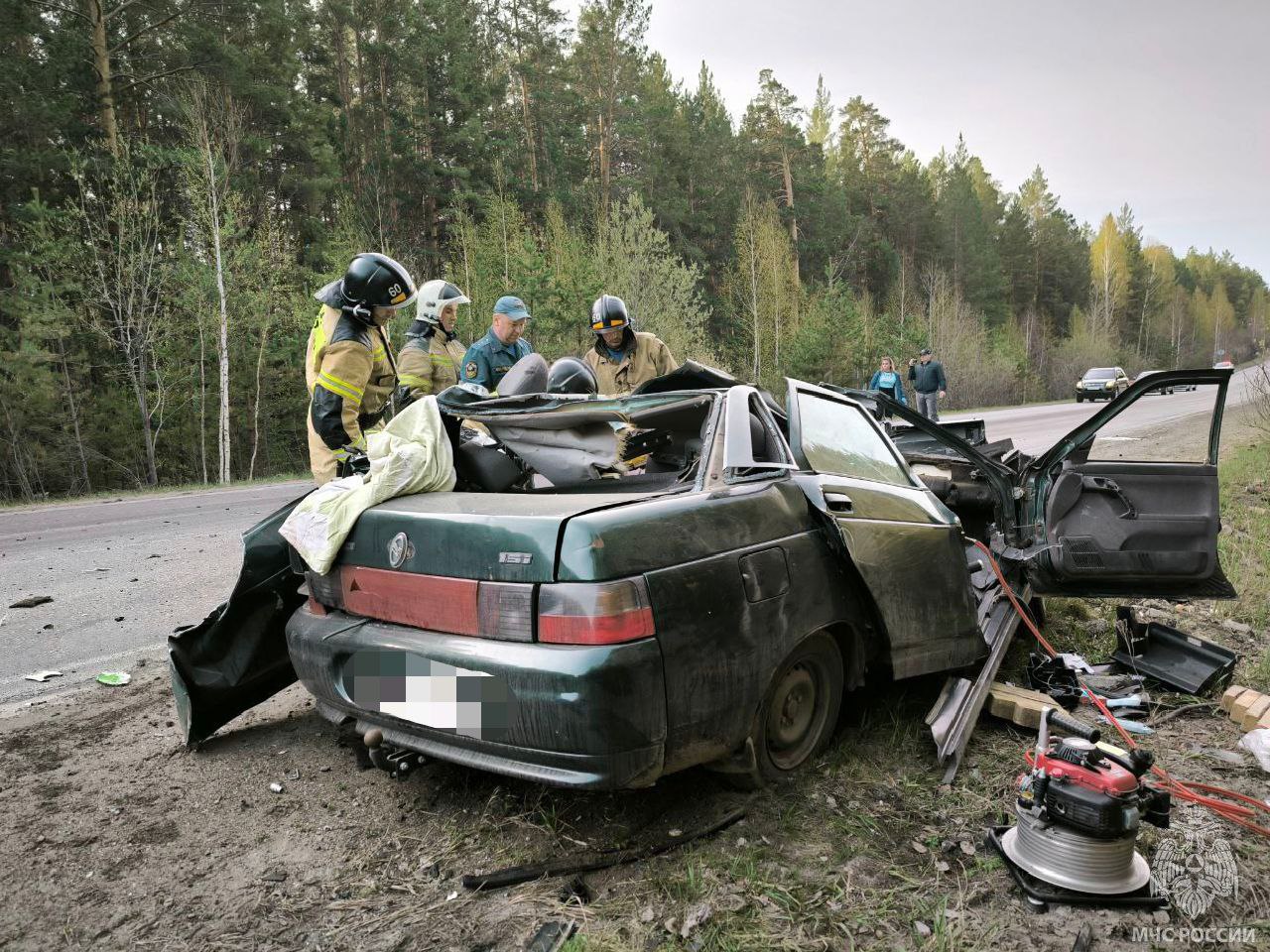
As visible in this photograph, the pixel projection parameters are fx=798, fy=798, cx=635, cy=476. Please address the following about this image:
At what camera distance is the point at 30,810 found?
281cm

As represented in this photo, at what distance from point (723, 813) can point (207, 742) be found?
2.20m

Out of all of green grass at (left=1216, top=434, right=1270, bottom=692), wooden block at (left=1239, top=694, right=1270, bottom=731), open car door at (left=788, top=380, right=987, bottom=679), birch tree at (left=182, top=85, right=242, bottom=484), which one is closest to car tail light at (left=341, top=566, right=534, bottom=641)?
open car door at (left=788, top=380, right=987, bottom=679)

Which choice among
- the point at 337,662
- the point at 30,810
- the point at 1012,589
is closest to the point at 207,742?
the point at 30,810

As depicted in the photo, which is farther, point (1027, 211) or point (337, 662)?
point (1027, 211)

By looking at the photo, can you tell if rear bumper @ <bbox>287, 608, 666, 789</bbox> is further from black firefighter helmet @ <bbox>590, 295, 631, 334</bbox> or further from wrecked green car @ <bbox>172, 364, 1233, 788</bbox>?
black firefighter helmet @ <bbox>590, 295, 631, 334</bbox>

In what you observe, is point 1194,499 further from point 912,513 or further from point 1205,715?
point 912,513

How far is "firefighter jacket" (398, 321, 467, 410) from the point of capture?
208 inches

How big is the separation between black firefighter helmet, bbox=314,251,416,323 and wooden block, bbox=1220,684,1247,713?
14.0 feet

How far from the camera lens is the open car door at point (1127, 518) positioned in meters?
4.04

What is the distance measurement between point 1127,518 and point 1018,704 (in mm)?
1379

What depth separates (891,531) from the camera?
3.23 metres

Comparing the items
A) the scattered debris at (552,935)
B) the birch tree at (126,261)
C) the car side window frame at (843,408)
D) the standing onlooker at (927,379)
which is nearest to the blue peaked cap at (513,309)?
the car side window frame at (843,408)

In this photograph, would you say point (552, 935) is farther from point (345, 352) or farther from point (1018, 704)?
point (345, 352)

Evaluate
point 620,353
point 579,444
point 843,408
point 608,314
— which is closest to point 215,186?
point 620,353
